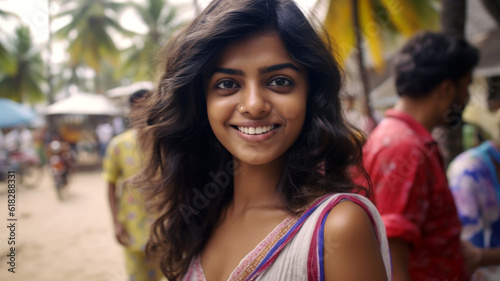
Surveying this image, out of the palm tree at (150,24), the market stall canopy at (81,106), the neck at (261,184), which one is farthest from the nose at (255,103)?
the palm tree at (150,24)

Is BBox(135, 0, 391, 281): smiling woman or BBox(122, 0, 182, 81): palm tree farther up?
BBox(122, 0, 182, 81): palm tree

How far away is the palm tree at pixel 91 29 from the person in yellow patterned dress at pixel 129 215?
18.8 m

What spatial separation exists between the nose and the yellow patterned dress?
211 cm

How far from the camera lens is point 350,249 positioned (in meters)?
0.91

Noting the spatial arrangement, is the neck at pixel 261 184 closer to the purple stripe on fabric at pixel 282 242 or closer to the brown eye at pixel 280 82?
the purple stripe on fabric at pixel 282 242

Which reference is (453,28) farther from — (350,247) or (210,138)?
(350,247)

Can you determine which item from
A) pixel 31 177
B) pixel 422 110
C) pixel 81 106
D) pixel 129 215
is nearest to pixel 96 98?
pixel 81 106

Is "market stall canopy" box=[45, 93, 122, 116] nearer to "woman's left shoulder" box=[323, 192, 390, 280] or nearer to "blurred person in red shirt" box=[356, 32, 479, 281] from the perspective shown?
"blurred person in red shirt" box=[356, 32, 479, 281]

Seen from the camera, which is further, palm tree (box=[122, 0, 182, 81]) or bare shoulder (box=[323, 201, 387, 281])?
palm tree (box=[122, 0, 182, 81])

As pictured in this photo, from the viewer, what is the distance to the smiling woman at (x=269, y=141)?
0.95 m

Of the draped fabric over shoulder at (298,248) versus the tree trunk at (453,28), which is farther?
the tree trunk at (453,28)

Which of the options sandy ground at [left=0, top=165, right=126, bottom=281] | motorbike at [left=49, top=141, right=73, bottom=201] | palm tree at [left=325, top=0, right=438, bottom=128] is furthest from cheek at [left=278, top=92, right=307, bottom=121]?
motorbike at [left=49, top=141, right=73, bottom=201]

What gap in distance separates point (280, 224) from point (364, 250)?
10.9 inches

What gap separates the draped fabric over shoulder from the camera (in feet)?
3.09
